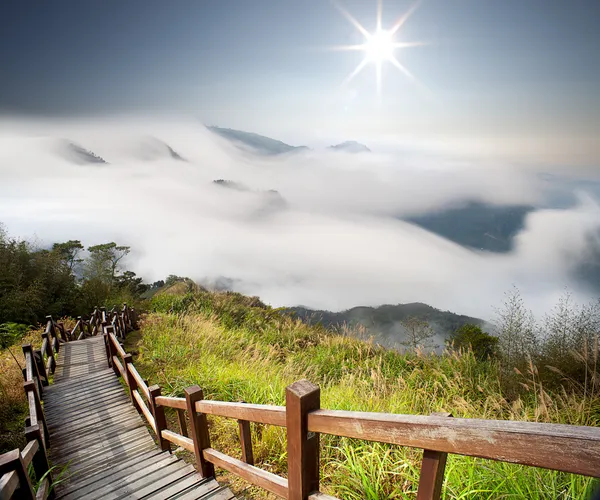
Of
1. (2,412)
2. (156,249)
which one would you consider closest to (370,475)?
(2,412)

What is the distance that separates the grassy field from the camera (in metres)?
2.68

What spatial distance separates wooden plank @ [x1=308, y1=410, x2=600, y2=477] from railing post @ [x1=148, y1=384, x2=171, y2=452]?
13.1 feet

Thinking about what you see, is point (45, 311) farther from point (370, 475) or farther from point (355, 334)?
point (370, 475)

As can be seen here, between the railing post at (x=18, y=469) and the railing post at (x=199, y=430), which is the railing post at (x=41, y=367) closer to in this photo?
the railing post at (x=18, y=469)

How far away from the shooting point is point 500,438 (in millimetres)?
926

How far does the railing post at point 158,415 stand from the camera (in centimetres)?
442

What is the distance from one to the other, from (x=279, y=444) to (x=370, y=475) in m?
1.25

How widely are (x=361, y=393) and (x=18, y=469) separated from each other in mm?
3874

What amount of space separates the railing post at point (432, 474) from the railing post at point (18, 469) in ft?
9.76

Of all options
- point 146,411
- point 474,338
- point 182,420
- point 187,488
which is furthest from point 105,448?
point 474,338

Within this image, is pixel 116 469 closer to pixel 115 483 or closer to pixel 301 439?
pixel 115 483

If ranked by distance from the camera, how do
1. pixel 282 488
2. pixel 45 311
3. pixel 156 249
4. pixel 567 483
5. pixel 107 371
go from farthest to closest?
1. pixel 156 249
2. pixel 45 311
3. pixel 107 371
4. pixel 567 483
5. pixel 282 488

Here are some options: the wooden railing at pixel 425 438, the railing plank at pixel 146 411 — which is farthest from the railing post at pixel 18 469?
the railing plank at pixel 146 411

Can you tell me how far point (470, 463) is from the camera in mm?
2650
